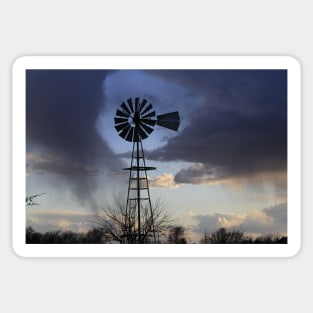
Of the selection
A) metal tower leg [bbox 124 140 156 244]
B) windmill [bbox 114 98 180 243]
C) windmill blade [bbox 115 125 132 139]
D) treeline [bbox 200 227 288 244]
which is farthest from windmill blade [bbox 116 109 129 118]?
treeline [bbox 200 227 288 244]

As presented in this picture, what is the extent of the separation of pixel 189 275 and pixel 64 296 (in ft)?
3.92

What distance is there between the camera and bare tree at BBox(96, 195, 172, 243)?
5.12 meters

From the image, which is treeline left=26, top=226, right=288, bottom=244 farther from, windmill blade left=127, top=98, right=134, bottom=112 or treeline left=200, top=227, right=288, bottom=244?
windmill blade left=127, top=98, right=134, bottom=112

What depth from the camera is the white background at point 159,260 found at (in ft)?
15.4

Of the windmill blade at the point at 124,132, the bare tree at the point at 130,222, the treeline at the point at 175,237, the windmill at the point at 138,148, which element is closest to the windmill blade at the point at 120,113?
the windmill at the point at 138,148

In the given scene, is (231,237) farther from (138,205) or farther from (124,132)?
(124,132)

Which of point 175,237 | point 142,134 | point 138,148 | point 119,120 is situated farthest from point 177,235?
point 119,120

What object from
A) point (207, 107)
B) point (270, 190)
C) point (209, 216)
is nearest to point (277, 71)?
point (207, 107)

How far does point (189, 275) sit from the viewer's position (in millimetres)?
4707

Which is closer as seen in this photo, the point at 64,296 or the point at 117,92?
the point at 64,296

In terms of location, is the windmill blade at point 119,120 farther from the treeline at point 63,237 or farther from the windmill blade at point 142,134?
the treeline at point 63,237

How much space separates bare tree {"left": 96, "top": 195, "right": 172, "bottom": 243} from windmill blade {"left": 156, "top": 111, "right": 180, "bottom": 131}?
0.78 meters
